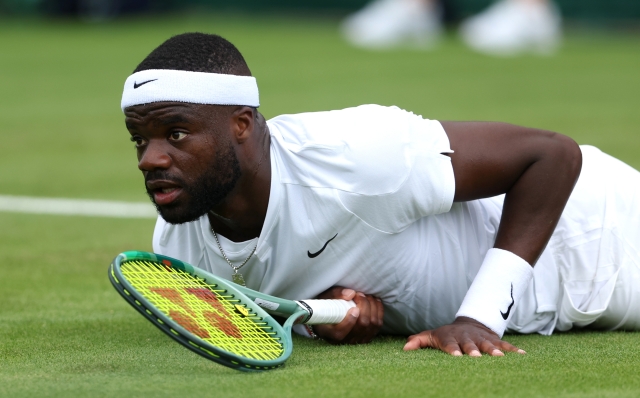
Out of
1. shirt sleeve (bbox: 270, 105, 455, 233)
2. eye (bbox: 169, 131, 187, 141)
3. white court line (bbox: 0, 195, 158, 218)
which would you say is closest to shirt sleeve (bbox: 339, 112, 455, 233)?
shirt sleeve (bbox: 270, 105, 455, 233)

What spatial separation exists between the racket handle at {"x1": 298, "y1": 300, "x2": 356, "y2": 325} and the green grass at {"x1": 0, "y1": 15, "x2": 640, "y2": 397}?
5.1 inches

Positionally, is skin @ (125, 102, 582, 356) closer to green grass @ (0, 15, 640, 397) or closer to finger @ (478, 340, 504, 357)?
finger @ (478, 340, 504, 357)

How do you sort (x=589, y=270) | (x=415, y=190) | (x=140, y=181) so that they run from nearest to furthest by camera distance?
(x=415, y=190)
(x=589, y=270)
(x=140, y=181)

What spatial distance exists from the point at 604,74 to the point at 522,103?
332cm

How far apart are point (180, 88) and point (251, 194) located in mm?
513

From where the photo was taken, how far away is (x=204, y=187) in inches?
153

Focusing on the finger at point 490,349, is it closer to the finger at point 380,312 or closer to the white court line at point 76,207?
the finger at point 380,312

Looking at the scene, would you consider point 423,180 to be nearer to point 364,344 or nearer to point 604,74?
point 364,344

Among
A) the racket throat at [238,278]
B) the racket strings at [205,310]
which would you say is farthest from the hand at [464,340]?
the racket throat at [238,278]

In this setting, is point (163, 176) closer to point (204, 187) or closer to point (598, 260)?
point (204, 187)

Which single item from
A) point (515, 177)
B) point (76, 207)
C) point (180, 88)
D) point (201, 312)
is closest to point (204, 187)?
point (180, 88)

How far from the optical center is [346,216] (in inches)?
159

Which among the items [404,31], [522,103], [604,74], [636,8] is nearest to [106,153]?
[522,103]

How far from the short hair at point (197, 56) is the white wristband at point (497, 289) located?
121 cm
